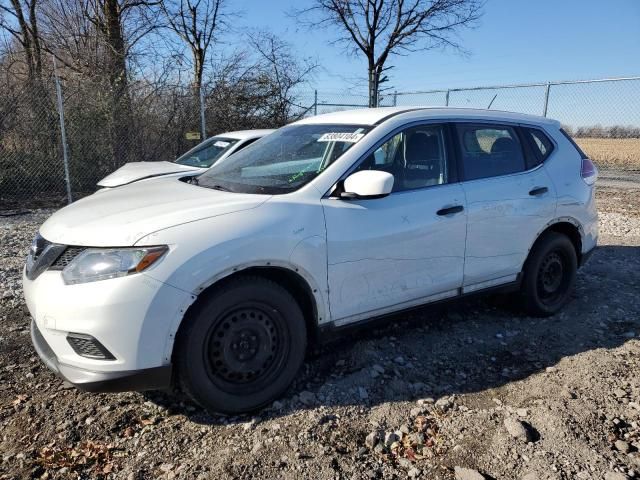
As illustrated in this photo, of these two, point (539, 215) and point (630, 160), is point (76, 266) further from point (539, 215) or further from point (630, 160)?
point (630, 160)

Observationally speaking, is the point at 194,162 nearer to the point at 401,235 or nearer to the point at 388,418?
the point at 401,235

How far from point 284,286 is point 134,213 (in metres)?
0.93

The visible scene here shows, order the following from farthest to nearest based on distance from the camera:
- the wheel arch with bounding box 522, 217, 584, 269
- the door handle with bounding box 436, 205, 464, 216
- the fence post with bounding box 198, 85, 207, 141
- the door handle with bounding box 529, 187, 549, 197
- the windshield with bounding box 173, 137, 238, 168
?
the fence post with bounding box 198, 85, 207, 141 → the windshield with bounding box 173, 137, 238, 168 → the wheel arch with bounding box 522, 217, 584, 269 → the door handle with bounding box 529, 187, 549, 197 → the door handle with bounding box 436, 205, 464, 216

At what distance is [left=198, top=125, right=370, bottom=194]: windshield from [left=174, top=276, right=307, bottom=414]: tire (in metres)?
0.70

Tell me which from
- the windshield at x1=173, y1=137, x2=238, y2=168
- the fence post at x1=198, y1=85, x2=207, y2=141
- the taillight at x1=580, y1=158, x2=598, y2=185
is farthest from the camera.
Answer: the fence post at x1=198, y1=85, x2=207, y2=141

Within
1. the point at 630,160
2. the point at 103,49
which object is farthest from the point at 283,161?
the point at 630,160

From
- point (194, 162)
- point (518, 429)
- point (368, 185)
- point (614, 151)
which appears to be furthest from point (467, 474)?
point (614, 151)

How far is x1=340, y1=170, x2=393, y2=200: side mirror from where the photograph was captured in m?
2.98

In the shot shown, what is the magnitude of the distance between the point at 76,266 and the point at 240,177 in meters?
1.28

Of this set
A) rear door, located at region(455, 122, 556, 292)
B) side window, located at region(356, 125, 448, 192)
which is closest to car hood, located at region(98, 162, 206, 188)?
side window, located at region(356, 125, 448, 192)

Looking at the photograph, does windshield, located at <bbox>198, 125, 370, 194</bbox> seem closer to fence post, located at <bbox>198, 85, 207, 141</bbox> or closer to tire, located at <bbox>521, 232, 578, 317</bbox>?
tire, located at <bbox>521, 232, 578, 317</bbox>

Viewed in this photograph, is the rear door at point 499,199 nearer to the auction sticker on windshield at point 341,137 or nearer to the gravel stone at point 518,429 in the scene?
the auction sticker on windshield at point 341,137

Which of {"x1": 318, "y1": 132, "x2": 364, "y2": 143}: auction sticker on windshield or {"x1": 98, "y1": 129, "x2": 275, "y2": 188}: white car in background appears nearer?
{"x1": 318, "y1": 132, "x2": 364, "y2": 143}: auction sticker on windshield

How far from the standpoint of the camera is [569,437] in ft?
8.79
